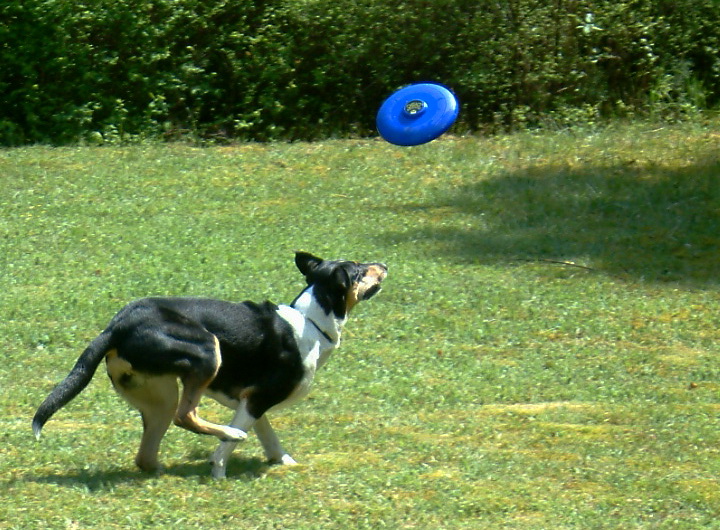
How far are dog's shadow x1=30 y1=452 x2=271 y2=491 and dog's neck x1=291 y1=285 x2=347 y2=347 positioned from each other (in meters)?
0.78

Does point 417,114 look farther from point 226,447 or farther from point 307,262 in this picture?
point 226,447

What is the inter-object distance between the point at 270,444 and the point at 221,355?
0.67m

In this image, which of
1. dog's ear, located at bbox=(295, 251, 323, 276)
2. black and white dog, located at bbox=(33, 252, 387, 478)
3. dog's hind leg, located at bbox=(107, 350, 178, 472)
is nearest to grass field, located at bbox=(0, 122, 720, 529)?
dog's hind leg, located at bbox=(107, 350, 178, 472)

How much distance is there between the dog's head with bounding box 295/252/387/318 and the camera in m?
6.39

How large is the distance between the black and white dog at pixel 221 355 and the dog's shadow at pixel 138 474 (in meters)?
0.08

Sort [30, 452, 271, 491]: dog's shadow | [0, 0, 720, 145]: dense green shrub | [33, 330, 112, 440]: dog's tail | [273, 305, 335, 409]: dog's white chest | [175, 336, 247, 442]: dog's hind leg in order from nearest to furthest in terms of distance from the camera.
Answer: [33, 330, 112, 440]: dog's tail → [175, 336, 247, 442]: dog's hind leg → [30, 452, 271, 491]: dog's shadow → [273, 305, 335, 409]: dog's white chest → [0, 0, 720, 145]: dense green shrub

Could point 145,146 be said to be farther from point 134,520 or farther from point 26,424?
point 134,520

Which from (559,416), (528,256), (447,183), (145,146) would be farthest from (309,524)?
(145,146)

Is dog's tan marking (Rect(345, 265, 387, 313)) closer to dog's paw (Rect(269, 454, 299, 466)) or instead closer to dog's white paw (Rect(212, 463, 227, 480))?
dog's paw (Rect(269, 454, 299, 466))

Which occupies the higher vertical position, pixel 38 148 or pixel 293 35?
pixel 293 35

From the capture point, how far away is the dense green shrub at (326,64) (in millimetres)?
16297

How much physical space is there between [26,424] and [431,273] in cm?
482

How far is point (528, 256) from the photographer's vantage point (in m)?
11.8

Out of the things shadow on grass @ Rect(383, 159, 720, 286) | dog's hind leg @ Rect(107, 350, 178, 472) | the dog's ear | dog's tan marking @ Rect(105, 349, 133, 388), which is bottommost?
shadow on grass @ Rect(383, 159, 720, 286)
